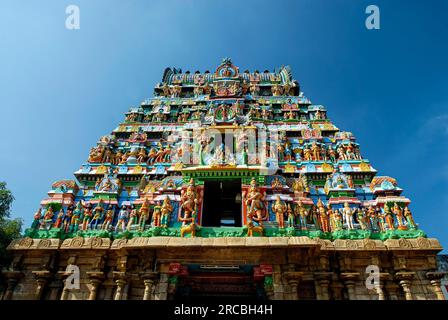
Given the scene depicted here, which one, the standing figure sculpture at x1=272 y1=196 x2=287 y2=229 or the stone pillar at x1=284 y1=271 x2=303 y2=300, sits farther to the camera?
the standing figure sculpture at x1=272 y1=196 x2=287 y2=229

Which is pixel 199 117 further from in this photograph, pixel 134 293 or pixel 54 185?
pixel 134 293

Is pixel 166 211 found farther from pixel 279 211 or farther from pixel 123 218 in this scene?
pixel 279 211

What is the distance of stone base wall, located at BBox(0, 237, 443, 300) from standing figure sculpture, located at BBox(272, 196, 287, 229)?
1.22m

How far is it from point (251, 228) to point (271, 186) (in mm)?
2491

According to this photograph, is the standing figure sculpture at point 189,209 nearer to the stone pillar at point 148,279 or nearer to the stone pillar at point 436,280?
the stone pillar at point 148,279

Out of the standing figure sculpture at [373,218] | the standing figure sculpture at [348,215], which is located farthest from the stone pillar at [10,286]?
the standing figure sculpture at [373,218]

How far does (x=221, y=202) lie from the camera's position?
14875mm

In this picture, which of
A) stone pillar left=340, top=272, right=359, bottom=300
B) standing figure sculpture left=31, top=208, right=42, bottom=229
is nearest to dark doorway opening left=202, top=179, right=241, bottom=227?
stone pillar left=340, top=272, right=359, bottom=300

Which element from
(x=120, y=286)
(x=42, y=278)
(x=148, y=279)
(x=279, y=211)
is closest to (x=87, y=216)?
(x=42, y=278)

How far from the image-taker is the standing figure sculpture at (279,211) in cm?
1154

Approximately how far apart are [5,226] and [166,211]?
13.1 metres

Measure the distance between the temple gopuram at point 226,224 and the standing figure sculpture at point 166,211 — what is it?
4 cm

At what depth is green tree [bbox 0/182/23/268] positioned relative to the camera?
14.5 m

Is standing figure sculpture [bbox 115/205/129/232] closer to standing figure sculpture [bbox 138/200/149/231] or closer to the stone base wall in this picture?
standing figure sculpture [bbox 138/200/149/231]
